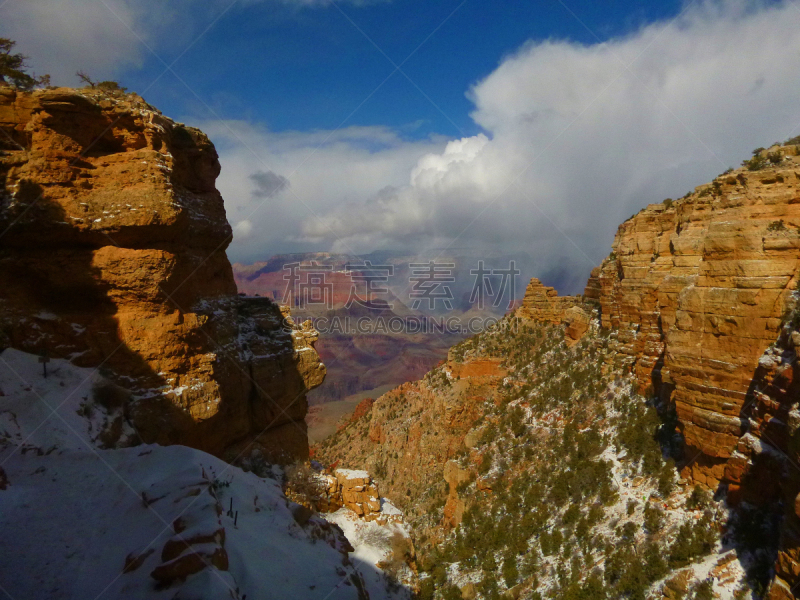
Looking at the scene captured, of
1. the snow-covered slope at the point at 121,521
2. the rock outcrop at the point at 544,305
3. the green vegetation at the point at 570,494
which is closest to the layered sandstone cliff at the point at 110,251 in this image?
the snow-covered slope at the point at 121,521

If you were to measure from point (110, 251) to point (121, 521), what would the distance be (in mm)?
6774

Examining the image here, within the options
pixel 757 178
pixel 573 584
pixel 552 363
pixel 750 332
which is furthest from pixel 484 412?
pixel 757 178

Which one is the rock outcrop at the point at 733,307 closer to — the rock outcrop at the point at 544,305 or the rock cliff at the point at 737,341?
the rock cliff at the point at 737,341

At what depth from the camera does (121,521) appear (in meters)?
7.68

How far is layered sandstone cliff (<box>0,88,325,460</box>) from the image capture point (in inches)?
395

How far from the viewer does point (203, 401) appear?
38.5ft

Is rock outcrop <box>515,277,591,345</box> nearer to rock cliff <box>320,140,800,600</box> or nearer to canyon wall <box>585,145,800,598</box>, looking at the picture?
rock cliff <box>320,140,800,600</box>

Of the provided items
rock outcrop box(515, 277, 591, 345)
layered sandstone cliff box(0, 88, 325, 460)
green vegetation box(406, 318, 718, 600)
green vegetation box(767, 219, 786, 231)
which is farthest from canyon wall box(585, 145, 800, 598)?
rock outcrop box(515, 277, 591, 345)

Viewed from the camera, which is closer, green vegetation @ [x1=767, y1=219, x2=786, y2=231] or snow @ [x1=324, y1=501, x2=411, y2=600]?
green vegetation @ [x1=767, y1=219, x2=786, y2=231]

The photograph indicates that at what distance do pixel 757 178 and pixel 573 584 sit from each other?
591 inches

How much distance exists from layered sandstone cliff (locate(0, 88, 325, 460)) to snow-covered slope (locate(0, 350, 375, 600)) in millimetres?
985

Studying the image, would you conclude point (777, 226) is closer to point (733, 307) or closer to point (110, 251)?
point (733, 307)

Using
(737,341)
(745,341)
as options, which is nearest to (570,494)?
(737,341)

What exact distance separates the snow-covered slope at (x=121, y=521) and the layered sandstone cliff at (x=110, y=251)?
985mm
